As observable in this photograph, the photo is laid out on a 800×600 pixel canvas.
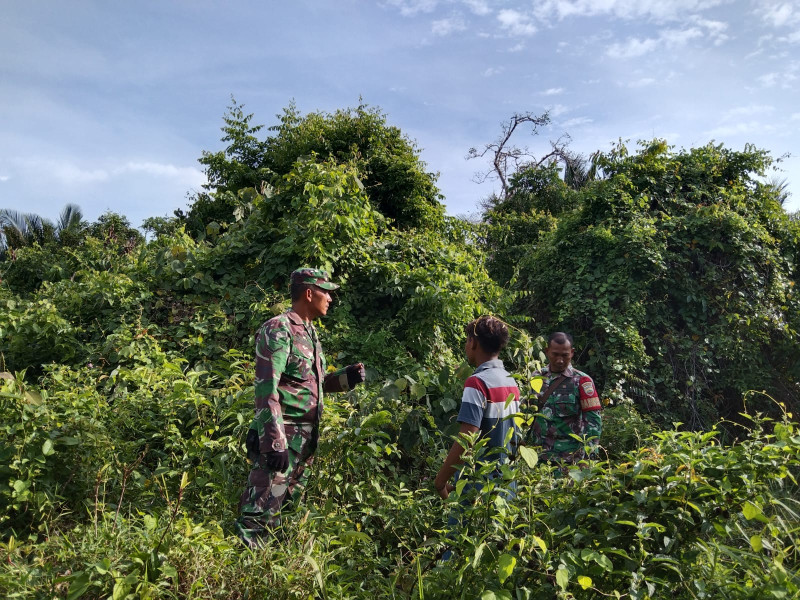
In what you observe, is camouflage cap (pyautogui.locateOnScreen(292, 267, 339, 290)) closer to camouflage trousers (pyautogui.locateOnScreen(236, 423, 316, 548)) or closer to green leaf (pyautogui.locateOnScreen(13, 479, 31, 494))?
camouflage trousers (pyautogui.locateOnScreen(236, 423, 316, 548))

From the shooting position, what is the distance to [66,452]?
2984 mm

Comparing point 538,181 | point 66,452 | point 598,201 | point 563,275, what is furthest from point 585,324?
point 538,181

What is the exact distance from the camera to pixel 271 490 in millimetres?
2729

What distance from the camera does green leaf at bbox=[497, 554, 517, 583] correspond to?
1.62 m

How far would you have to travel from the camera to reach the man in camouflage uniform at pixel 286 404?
2646 mm

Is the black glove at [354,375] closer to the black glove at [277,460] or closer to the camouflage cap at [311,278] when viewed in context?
the camouflage cap at [311,278]

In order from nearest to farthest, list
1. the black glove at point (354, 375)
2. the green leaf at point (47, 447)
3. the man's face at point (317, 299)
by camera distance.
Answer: the green leaf at point (47, 447)
the man's face at point (317, 299)
the black glove at point (354, 375)

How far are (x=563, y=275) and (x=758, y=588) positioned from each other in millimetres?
5734

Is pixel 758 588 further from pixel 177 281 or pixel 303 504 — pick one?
pixel 177 281

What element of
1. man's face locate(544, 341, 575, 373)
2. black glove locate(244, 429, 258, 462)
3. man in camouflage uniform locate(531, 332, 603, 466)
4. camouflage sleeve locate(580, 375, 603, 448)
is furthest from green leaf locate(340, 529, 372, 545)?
man's face locate(544, 341, 575, 373)

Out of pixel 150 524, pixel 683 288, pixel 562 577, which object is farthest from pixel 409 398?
pixel 683 288

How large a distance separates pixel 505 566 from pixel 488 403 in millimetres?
954

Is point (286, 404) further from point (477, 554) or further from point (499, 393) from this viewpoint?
point (477, 554)

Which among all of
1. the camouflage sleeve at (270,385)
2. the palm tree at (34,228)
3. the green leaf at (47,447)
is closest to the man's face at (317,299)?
the camouflage sleeve at (270,385)
